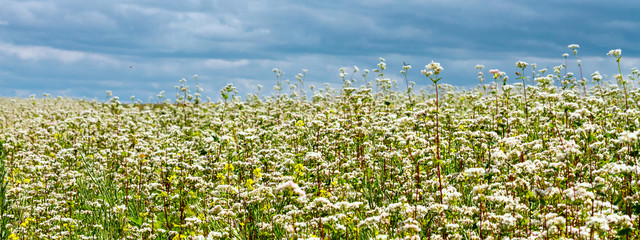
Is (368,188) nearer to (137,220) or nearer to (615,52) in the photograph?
(137,220)

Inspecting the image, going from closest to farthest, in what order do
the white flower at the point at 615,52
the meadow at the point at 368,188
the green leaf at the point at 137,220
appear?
1. the meadow at the point at 368,188
2. the green leaf at the point at 137,220
3. the white flower at the point at 615,52

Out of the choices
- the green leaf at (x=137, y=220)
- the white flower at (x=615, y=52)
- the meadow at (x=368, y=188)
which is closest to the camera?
the meadow at (x=368, y=188)

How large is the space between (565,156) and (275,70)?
20.4 meters

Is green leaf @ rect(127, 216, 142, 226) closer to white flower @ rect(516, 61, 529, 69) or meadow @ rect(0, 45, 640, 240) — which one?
meadow @ rect(0, 45, 640, 240)

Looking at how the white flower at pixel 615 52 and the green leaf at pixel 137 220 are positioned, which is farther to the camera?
the white flower at pixel 615 52

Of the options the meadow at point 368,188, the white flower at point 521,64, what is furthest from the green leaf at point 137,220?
the white flower at point 521,64

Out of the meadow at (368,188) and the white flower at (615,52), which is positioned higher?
the white flower at (615,52)

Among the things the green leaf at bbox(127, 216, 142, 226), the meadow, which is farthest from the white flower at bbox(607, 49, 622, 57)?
the green leaf at bbox(127, 216, 142, 226)

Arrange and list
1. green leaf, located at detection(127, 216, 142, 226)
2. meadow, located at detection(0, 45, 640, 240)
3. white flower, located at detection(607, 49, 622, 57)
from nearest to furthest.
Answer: meadow, located at detection(0, 45, 640, 240) → green leaf, located at detection(127, 216, 142, 226) → white flower, located at detection(607, 49, 622, 57)

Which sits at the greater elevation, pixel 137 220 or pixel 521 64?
pixel 521 64

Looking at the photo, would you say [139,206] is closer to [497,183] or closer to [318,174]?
[318,174]

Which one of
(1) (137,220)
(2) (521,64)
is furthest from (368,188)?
(2) (521,64)

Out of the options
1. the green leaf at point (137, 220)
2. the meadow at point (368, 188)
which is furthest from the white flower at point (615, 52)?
the green leaf at point (137, 220)

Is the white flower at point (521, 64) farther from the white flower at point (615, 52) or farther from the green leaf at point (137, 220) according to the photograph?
the green leaf at point (137, 220)
